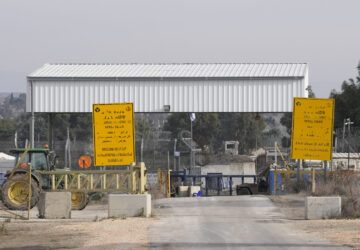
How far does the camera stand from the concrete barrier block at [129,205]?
22531 millimetres

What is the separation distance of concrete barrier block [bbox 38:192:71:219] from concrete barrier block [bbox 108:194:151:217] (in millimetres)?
1561

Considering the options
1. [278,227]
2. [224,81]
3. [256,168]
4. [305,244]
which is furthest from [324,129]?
[256,168]

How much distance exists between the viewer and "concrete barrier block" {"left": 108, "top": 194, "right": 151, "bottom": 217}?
22.5m

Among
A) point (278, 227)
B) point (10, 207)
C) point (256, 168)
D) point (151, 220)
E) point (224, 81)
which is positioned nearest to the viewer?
point (278, 227)

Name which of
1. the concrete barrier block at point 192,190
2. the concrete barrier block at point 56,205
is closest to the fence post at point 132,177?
the concrete barrier block at point 56,205

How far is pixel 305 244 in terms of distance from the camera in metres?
15.8

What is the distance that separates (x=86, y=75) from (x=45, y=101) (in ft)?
8.36

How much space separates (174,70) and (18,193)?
18846 mm

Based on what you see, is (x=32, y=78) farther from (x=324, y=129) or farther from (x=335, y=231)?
A: (x=335, y=231)

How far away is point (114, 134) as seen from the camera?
23.0m

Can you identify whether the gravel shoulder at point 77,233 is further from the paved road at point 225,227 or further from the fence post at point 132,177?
the fence post at point 132,177

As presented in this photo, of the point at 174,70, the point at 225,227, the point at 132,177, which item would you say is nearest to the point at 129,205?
the point at 132,177

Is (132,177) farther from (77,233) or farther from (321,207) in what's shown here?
(321,207)

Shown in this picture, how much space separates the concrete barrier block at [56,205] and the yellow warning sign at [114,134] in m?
1.51
